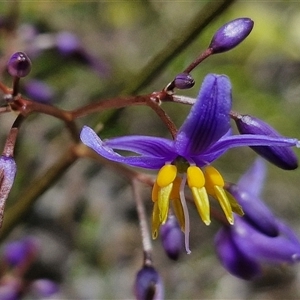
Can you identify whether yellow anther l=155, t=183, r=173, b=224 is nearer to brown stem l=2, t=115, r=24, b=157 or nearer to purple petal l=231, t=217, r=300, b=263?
brown stem l=2, t=115, r=24, b=157

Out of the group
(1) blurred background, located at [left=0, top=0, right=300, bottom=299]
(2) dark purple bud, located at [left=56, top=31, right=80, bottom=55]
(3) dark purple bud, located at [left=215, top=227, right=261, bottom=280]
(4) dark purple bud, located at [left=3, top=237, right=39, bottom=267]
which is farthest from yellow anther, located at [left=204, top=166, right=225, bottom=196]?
(1) blurred background, located at [left=0, top=0, right=300, bottom=299]

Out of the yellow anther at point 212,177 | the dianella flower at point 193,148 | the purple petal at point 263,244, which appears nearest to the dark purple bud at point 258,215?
the purple petal at point 263,244

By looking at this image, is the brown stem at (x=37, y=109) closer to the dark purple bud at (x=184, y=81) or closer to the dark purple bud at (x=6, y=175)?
the dark purple bud at (x=6, y=175)

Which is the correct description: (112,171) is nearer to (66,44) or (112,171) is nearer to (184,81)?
(66,44)

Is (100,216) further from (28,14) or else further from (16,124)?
(16,124)

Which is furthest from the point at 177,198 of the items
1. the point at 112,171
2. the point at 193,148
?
the point at 112,171

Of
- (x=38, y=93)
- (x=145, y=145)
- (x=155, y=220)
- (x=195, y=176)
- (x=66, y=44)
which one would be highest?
(x=145, y=145)
